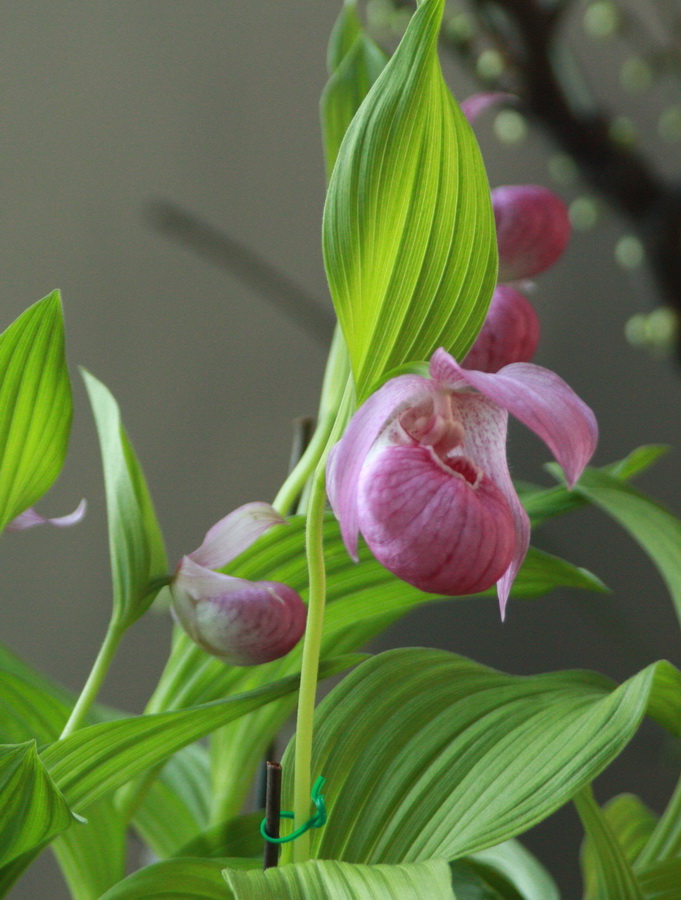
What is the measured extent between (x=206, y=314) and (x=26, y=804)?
0.93 metres

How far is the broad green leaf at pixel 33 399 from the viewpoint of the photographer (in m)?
0.43

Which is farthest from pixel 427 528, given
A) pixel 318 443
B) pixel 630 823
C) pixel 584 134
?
pixel 584 134

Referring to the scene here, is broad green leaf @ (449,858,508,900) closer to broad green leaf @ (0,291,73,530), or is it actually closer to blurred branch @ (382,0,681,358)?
broad green leaf @ (0,291,73,530)

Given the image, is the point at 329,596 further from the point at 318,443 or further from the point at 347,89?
the point at 347,89

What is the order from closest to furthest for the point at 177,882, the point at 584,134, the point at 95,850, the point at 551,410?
1. the point at 551,410
2. the point at 177,882
3. the point at 95,850
4. the point at 584,134

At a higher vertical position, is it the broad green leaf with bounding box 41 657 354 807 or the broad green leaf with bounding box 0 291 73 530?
the broad green leaf with bounding box 0 291 73 530

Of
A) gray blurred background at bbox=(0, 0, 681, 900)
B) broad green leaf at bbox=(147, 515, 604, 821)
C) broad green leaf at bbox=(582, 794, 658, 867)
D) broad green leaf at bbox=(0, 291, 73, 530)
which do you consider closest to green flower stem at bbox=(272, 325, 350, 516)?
broad green leaf at bbox=(147, 515, 604, 821)

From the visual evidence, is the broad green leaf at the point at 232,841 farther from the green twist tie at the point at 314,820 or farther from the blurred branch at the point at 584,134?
the blurred branch at the point at 584,134

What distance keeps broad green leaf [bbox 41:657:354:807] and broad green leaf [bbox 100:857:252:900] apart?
47mm

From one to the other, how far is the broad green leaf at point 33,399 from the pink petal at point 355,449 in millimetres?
169

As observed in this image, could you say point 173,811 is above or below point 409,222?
below

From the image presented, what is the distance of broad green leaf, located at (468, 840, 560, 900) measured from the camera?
24.3 inches

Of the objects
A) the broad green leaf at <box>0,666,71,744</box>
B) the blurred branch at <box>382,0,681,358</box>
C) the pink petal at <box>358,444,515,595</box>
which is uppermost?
the blurred branch at <box>382,0,681,358</box>

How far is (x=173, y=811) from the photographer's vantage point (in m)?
0.65
